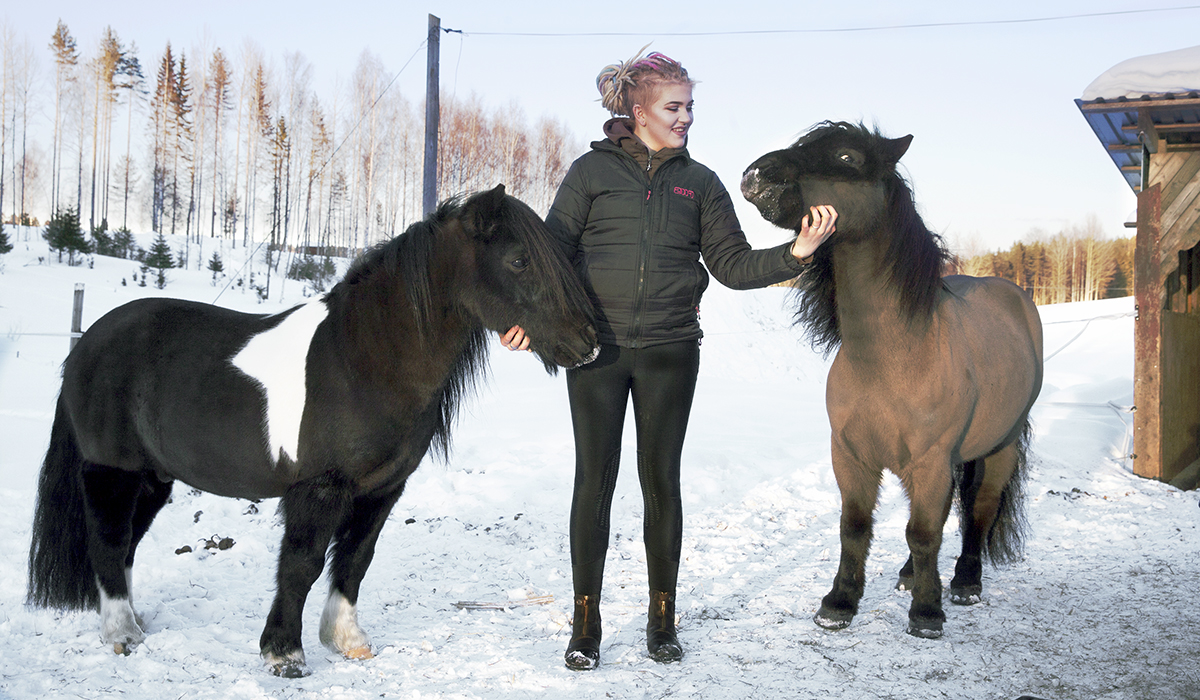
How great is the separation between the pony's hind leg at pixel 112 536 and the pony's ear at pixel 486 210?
1759mm

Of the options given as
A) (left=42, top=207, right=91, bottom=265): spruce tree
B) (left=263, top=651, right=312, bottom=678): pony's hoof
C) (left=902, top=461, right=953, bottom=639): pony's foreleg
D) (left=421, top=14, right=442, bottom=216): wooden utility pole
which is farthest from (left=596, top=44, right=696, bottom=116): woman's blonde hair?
(left=42, top=207, right=91, bottom=265): spruce tree

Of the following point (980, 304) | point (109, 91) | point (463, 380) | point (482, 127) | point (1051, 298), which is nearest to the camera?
point (463, 380)

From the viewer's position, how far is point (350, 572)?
280cm

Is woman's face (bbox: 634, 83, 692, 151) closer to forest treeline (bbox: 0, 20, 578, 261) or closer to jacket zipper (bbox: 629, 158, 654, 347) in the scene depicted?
jacket zipper (bbox: 629, 158, 654, 347)

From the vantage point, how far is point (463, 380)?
285cm

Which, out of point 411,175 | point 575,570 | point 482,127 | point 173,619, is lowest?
point 173,619

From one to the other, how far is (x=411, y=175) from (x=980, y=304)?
1147 inches

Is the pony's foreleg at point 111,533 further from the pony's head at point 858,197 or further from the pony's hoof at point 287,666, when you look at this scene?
the pony's head at point 858,197

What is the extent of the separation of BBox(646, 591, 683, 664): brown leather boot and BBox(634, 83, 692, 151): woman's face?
66.9 inches

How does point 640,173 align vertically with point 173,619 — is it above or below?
above

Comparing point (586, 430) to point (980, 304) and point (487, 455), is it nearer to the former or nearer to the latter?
point (980, 304)

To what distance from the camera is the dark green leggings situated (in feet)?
8.94

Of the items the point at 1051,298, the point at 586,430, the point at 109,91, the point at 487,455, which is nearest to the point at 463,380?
the point at 586,430

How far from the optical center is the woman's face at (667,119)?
8.88 ft
